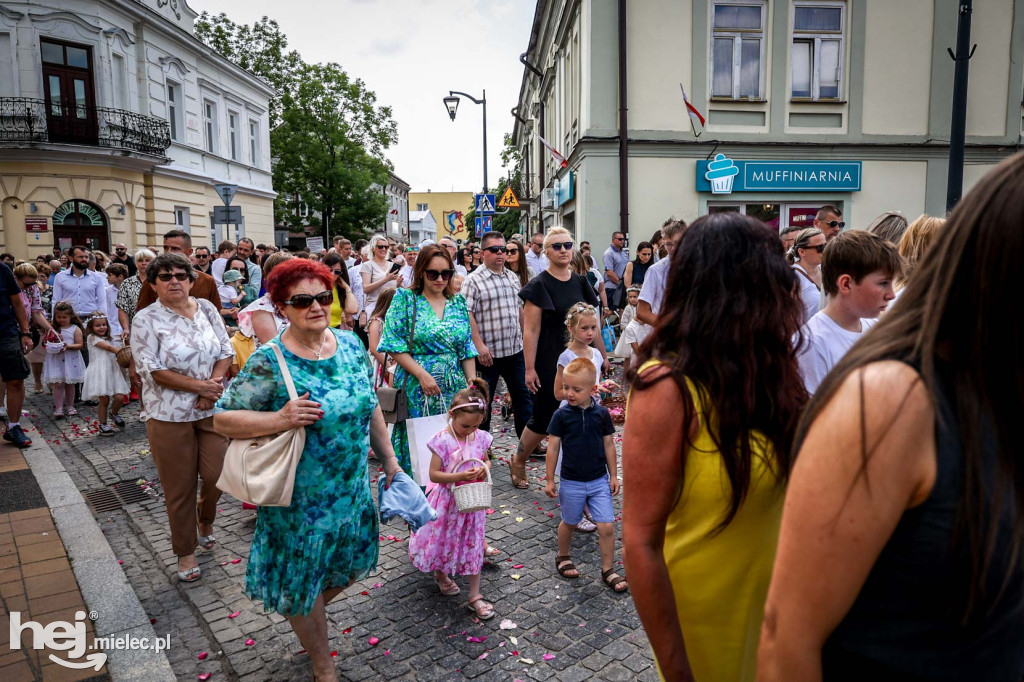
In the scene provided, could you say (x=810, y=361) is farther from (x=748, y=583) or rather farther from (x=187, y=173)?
(x=187, y=173)

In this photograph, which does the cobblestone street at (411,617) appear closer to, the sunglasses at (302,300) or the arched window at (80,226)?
the sunglasses at (302,300)

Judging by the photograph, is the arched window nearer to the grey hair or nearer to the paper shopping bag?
the grey hair

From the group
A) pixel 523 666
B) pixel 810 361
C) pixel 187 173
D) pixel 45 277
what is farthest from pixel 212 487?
pixel 187 173

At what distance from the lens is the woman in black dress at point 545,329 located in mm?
5789

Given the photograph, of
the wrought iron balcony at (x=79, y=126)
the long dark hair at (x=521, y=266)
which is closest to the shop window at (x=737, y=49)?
the long dark hair at (x=521, y=266)

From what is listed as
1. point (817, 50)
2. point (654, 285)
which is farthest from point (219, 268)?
point (817, 50)

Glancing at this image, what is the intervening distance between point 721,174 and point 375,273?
8180mm

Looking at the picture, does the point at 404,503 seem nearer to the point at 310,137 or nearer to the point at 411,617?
the point at 411,617

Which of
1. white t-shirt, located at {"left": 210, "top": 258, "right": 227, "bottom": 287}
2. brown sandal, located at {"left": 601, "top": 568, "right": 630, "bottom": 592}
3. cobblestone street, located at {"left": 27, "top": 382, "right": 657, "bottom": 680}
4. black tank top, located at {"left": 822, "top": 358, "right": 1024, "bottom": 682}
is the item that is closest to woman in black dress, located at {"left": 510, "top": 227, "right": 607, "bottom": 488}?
cobblestone street, located at {"left": 27, "top": 382, "right": 657, "bottom": 680}

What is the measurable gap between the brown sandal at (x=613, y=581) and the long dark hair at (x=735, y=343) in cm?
250

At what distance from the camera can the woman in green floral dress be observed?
4.70 meters

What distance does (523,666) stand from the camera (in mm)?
3307

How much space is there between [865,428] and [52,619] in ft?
14.6

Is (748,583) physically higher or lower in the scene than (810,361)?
lower
